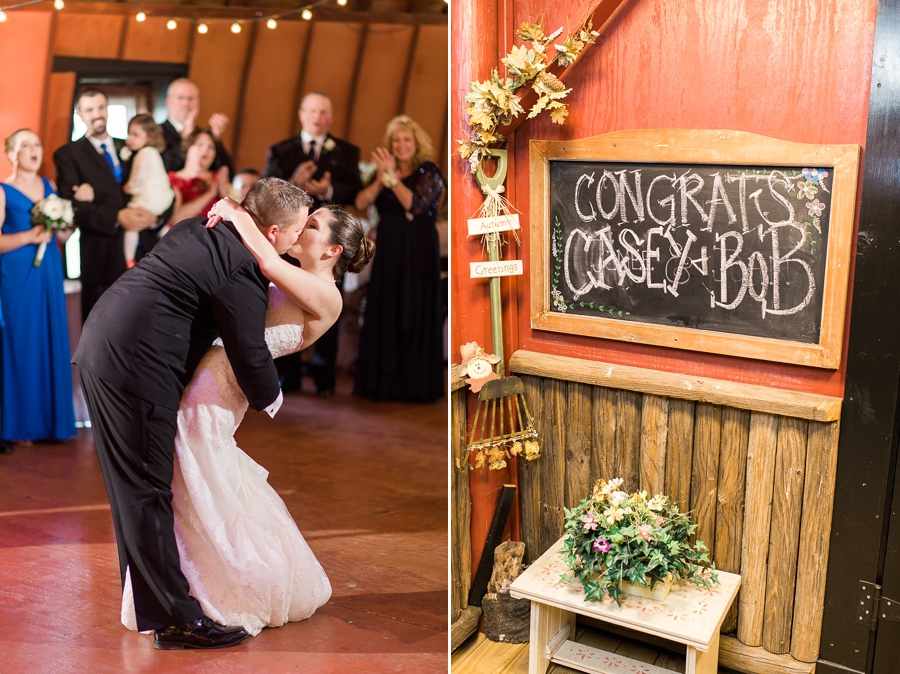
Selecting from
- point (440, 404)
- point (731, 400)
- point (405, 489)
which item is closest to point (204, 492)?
point (405, 489)

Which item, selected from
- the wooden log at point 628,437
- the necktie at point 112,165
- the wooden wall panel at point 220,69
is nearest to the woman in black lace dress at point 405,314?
the wooden wall panel at point 220,69

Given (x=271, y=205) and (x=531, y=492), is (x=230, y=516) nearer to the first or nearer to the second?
(x=271, y=205)

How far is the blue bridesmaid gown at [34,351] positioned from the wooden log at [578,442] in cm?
231

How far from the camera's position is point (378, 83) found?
5.09m

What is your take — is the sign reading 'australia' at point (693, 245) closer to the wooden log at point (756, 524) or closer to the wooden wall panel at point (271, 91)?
the wooden log at point (756, 524)

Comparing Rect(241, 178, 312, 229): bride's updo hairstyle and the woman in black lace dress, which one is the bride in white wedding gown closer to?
Rect(241, 178, 312, 229): bride's updo hairstyle

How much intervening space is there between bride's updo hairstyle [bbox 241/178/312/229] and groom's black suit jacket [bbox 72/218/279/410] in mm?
85

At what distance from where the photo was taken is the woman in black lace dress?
525cm

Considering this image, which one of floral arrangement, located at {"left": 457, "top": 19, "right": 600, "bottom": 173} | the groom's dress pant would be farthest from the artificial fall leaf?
the groom's dress pant

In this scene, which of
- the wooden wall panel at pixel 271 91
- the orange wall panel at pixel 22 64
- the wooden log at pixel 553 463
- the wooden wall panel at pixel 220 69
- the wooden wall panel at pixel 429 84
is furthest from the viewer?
the wooden wall panel at pixel 429 84

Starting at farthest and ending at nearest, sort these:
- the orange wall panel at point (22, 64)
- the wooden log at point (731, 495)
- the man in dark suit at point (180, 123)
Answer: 1. the orange wall panel at point (22, 64)
2. the man in dark suit at point (180, 123)
3. the wooden log at point (731, 495)

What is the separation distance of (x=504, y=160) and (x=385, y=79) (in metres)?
2.34

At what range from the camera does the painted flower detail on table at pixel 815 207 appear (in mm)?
2648

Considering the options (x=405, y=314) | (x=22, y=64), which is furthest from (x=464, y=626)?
(x=22, y=64)
